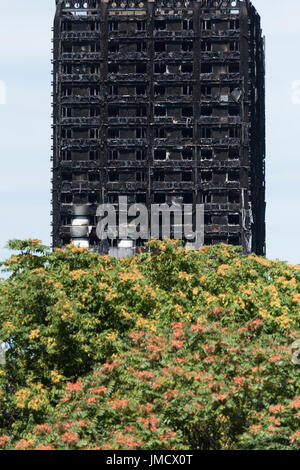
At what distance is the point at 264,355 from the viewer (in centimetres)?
5025

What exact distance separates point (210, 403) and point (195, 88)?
114 meters

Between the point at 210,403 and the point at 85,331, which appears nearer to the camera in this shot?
the point at 210,403

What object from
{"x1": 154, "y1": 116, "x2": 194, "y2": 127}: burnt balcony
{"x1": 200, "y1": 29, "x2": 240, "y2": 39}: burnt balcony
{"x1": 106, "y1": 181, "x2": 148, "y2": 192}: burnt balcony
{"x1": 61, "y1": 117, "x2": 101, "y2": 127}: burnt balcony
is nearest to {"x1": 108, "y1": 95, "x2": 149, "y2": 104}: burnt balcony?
{"x1": 154, "y1": 116, "x2": 194, "y2": 127}: burnt balcony

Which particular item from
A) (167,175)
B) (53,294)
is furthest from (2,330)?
(167,175)

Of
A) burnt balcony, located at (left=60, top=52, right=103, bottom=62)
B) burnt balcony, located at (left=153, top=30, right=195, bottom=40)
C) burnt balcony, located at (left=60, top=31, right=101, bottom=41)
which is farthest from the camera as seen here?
burnt balcony, located at (left=60, top=31, right=101, bottom=41)

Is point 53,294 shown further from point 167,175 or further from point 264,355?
point 167,175

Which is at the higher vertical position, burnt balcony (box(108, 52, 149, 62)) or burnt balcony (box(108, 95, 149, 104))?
burnt balcony (box(108, 52, 149, 62))

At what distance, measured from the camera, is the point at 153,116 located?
522 feet

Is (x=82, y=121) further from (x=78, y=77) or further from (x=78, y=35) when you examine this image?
(x=78, y=35)

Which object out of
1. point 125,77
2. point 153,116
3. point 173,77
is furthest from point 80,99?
point 173,77

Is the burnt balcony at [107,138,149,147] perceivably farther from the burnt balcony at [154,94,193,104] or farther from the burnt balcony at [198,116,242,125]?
the burnt balcony at [198,116,242,125]

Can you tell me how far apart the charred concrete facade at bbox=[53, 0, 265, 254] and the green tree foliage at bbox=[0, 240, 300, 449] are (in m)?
85.4

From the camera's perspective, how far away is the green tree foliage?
48.4 meters

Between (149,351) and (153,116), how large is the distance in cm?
10766
